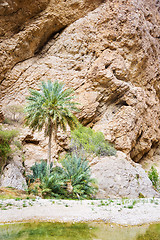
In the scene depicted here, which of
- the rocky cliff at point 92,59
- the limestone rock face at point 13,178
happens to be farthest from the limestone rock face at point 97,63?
the limestone rock face at point 13,178

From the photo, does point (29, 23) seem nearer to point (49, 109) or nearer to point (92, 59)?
point (92, 59)

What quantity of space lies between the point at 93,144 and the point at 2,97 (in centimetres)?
A: 1489

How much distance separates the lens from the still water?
6868 millimetres

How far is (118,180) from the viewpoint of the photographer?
811 inches

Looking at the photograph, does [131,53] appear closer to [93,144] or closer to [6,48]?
[93,144]

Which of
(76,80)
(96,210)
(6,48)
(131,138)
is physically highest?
(6,48)

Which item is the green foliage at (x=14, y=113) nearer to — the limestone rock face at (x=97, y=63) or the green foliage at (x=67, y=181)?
the limestone rock face at (x=97, y=63)

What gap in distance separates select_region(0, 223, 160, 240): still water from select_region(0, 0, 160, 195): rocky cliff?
20.0 metres

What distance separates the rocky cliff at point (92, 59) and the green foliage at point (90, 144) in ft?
6.68

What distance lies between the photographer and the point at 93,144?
2617 centimetres

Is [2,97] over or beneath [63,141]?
over

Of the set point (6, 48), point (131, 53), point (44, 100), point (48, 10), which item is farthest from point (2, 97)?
point (131, 53)

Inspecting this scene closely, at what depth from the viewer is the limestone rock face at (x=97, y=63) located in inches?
1170

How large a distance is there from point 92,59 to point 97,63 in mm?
1640
